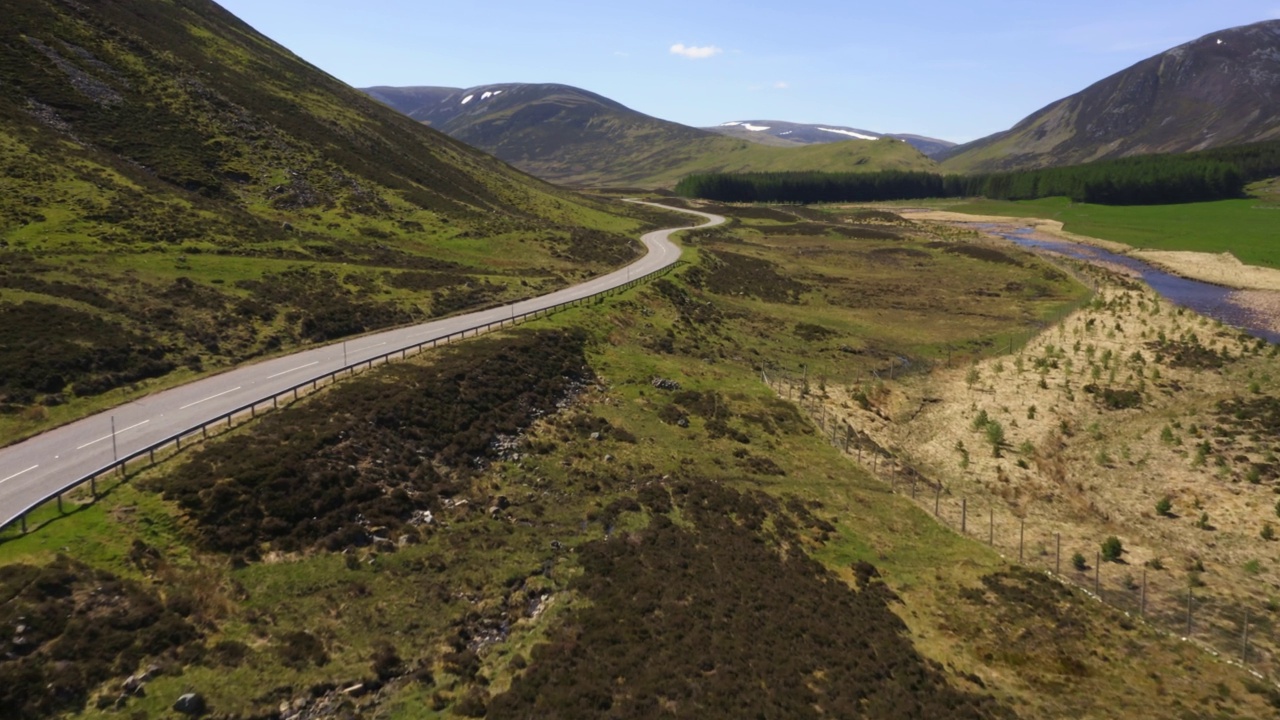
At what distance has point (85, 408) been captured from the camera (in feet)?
112

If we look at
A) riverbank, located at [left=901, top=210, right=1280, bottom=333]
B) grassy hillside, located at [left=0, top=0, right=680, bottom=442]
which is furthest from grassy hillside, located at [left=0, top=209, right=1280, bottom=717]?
riverbank, located at [left=901, top=210, right=1280, bottom=333]

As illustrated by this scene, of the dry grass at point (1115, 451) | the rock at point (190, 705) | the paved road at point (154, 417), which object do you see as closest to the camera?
the rock at point (190, 705)

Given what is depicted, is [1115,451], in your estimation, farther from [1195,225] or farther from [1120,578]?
[1195,225]

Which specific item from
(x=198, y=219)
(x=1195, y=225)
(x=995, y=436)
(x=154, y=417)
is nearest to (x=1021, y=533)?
(x=995, y=436)

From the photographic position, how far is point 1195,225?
149875 millimetres

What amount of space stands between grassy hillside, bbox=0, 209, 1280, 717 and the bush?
4547 mm

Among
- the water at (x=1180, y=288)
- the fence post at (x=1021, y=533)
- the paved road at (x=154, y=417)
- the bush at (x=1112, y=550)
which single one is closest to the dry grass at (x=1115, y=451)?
the fence post at (x=1021, y=533)

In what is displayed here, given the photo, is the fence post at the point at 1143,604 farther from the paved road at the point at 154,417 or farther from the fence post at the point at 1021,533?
the paved road at the point at 154,417

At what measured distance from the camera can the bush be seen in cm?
3188

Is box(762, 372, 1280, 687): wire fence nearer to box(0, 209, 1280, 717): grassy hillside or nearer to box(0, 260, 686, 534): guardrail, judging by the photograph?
box(0, 209, 1280, 717): grassy hillside

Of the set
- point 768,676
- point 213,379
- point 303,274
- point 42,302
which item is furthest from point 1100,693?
point 303,274

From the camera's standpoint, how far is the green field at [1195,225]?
12069cm

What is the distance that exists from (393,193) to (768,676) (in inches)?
3938

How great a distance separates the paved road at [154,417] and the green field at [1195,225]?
127743mm
